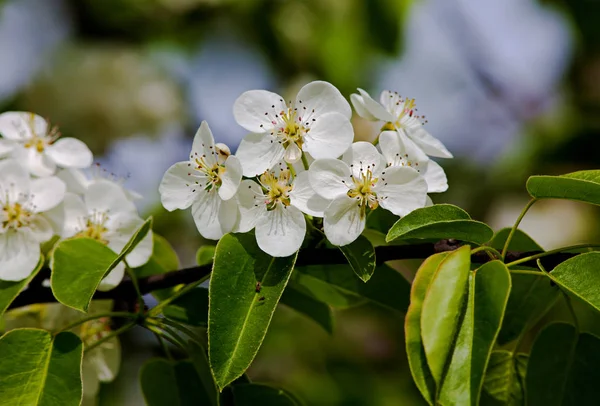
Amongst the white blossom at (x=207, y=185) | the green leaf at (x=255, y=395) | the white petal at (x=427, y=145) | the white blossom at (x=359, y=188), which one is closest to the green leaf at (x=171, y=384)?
the green leaf at (x=255, y=395)

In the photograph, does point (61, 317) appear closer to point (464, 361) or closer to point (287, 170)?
point (287, 170)

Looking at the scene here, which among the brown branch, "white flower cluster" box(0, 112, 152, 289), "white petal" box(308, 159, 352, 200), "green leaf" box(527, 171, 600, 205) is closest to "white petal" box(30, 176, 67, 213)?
"white flower cluster" box(0, 112, 152, 289)

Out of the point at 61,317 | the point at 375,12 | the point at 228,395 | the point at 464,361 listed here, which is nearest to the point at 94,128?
the point at 375,12

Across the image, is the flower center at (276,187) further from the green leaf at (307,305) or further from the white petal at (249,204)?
the green leaf at (307,305)

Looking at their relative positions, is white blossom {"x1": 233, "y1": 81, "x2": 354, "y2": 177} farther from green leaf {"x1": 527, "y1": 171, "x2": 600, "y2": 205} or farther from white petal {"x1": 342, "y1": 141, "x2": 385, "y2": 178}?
green leaf {"x1": 527, "y1": 171, "x2": 600, "y2": 205}

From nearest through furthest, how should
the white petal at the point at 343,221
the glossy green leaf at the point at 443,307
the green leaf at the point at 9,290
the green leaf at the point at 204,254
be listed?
the glossy green leaf at the point at 443,307 < the white petal at the point at 343,221 < the green leaf at the point at 9,290 < the green leaf at the point at 204,254

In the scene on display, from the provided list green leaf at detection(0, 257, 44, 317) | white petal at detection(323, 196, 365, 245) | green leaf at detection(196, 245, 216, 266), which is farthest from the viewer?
green leaf at detection(196, 245, 216, 266)

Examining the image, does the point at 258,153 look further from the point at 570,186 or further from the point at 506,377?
the point at 506,377
